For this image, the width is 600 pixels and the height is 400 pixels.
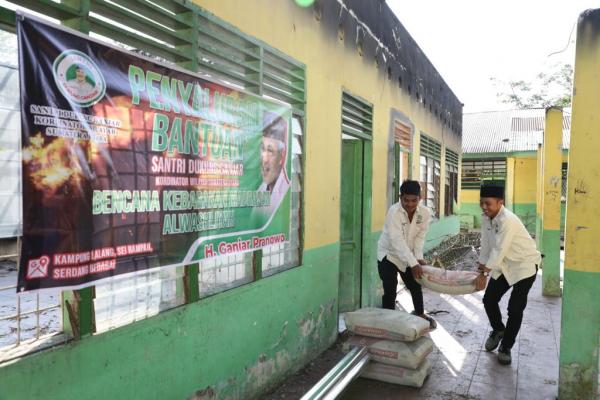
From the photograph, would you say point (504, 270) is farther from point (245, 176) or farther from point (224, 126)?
point (224, 126)

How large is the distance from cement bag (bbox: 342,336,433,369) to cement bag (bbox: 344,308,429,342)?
0.18 ft

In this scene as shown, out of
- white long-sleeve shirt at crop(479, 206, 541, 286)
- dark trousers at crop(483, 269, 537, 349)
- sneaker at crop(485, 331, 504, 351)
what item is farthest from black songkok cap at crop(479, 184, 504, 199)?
sneaker at crop(485, 331, 504, 351)

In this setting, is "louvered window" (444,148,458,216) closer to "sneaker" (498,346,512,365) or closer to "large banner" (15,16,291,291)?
"sneaker" (498,346,512,365)

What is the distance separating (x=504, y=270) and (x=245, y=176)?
276 centimetres

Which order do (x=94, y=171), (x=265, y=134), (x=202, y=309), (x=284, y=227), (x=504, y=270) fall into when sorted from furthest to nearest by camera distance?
(x=504, y=270), (x=284, y=227), (x=265, y=134), (x=202, y=309), (x=94, y=171)

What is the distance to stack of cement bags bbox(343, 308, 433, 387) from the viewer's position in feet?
13.2

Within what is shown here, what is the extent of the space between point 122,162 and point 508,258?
367 cm

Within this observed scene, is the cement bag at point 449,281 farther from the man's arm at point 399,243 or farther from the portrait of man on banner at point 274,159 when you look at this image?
the portrait of man on banner at point 274,159

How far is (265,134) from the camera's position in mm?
3662

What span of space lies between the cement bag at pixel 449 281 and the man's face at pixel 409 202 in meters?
0.64

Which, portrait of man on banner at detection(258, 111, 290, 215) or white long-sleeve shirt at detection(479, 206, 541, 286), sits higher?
portrait of man on banner at detection(258, 111, 290, 215)

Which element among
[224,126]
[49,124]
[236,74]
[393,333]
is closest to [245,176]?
[224,126]

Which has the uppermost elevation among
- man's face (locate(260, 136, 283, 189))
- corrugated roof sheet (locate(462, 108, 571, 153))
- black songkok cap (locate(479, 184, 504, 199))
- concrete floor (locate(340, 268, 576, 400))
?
corrugated roof sheet (locate(462, 108, 571, 153))

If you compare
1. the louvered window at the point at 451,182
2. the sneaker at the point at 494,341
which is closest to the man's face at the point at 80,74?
the sneaker at the point at 494,341
